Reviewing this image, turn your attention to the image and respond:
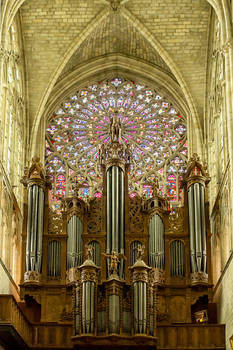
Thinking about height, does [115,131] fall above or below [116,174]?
above

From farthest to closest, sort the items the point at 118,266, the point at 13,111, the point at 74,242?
the point at 13,111
the point at 74,242
the point at 118,266

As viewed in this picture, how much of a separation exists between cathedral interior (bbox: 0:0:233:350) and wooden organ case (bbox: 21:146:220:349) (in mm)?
40

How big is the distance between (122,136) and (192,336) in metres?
10.1

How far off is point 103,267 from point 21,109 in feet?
25.8

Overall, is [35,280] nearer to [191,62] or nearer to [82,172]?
[82,172]

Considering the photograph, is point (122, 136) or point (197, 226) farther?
point (122, 136)

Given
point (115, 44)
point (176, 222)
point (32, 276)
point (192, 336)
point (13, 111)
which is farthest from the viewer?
point (115, 44)

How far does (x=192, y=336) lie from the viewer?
74.4 ft

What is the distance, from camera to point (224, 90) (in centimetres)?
2514

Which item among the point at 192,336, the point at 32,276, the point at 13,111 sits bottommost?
the point at 192,336

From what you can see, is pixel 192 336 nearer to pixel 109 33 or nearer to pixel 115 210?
pixel 115 210

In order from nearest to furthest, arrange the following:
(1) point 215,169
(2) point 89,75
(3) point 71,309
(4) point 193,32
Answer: (3) point 71,309, (1) point 215,169, (4) point 193,32, (2) point 89,75

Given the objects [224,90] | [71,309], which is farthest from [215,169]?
[71,309]

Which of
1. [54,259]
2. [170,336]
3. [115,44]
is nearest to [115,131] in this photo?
[54,259]
